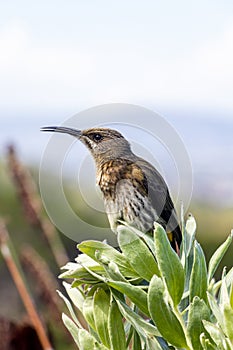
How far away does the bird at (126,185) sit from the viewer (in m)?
1.08

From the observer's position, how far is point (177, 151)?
3.14 ft

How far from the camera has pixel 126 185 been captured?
1.13 metres

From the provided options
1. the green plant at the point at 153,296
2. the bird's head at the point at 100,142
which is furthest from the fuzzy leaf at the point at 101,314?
the bird's head at the point at 100,142

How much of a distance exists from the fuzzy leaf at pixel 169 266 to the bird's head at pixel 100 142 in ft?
0.79

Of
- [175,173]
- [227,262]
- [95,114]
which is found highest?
[95,114]

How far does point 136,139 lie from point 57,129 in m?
0.15

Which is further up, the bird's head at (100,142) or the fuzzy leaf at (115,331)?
the bird's head at (100,142)

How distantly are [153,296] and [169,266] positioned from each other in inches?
2.1

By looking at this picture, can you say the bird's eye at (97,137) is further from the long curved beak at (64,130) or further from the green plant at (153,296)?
the green plant at (153,296)

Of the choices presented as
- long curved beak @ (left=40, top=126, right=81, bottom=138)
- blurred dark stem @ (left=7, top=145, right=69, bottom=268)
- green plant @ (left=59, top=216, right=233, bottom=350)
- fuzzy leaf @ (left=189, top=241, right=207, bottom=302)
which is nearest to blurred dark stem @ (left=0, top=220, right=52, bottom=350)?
blurred dark stem @ (left=7, top=145, right=69, bottom=268)

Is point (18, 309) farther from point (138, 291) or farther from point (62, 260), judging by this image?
point (138, 291)

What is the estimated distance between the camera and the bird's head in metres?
1.09

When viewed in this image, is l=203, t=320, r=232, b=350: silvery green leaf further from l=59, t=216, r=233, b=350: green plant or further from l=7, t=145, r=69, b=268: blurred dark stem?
l=7, t=145, r=69, b=268: blurred dark stem

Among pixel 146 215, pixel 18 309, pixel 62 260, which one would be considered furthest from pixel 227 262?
pixel 146 215
